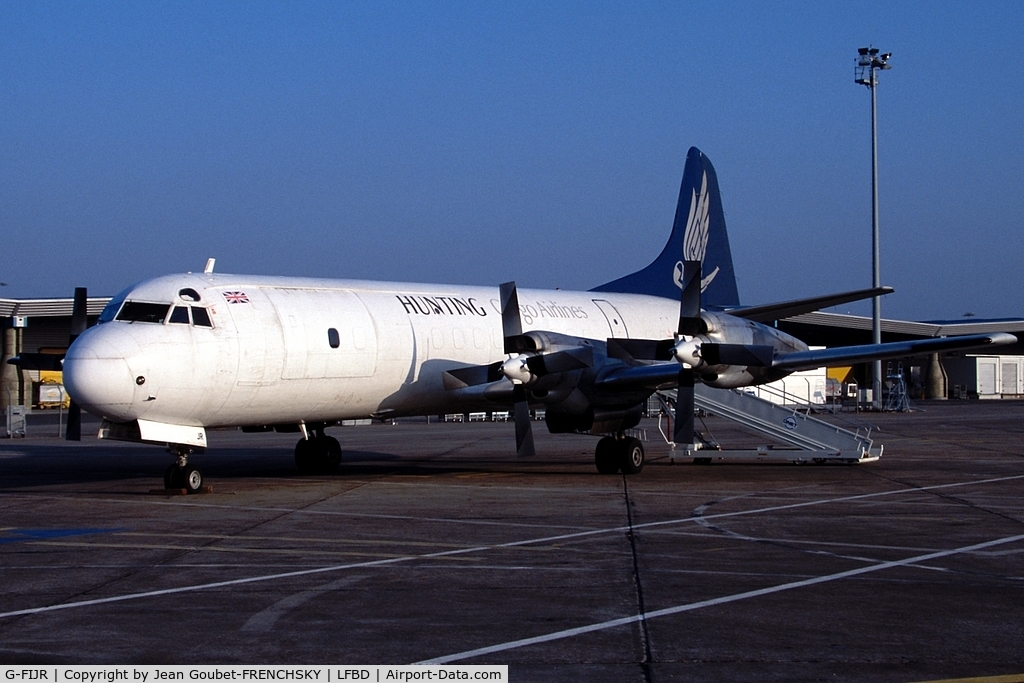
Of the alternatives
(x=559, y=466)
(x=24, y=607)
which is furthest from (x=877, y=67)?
(x=24, y=607)

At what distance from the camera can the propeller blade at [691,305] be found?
2034cm

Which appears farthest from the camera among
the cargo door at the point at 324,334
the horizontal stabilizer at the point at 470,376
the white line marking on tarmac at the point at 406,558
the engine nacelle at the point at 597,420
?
the engine nacelle at the point at 597,420

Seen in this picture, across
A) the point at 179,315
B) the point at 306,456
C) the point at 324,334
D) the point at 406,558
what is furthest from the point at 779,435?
the point at 406,558

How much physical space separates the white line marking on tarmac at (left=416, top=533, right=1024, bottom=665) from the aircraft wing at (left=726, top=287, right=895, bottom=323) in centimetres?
1156

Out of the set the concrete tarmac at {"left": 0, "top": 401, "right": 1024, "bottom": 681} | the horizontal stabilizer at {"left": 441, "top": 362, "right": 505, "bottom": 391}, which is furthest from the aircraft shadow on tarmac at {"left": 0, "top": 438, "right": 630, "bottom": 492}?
the horizontal stabilizer at {"left": 441, "top": 362, "right": 505, "bottom": 391}

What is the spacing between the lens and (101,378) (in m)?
15.6

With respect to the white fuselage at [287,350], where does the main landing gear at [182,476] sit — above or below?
below

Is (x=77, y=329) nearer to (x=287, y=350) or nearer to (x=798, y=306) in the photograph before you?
(x=287, y=350)

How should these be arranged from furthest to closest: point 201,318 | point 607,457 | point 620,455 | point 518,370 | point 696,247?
point 696,247, point 607,457, point 620,455, point 518,370, point 201,318

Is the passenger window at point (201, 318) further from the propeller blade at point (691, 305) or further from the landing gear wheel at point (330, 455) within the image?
the propeller blade at point (691, 305)

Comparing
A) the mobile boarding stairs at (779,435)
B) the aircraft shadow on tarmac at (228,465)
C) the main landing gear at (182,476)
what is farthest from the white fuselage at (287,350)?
the mobile boarding stairs at (779,435)

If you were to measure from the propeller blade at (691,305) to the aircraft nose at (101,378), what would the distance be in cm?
983

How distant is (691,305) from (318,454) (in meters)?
7.87

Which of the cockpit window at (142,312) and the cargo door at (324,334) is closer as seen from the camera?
the cockpit window at (142,312)
